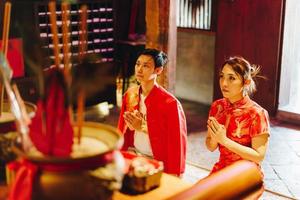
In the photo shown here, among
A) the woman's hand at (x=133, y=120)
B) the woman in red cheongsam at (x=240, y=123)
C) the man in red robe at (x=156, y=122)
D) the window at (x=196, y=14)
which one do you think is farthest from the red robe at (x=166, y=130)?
the window at (x=196, y=14)

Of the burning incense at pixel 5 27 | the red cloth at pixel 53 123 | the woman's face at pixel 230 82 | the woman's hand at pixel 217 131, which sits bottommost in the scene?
the woman's hand at pixel 217 131

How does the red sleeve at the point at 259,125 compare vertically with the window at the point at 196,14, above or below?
below

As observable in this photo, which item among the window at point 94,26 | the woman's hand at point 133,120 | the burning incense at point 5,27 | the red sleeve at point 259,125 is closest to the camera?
the burning incense at point 5,27

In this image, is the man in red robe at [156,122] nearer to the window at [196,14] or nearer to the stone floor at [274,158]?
the stone floor at [274,158]

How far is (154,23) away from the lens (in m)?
7.92

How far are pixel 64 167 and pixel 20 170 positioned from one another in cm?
25

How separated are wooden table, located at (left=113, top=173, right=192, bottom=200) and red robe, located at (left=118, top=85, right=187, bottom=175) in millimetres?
1682

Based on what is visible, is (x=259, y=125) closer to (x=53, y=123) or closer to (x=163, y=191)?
(x=163, y=191)

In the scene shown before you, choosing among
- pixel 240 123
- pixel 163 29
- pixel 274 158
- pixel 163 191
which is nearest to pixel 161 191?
pixel 163 191

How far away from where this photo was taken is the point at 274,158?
303 inches

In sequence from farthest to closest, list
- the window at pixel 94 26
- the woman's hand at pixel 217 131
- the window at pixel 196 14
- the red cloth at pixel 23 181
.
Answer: the window at pixel 196 14, the window at pixel 94 26, the woman's hand at pixel 217 131, the red cloth at pixel 23 181

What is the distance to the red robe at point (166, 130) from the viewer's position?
187 inches

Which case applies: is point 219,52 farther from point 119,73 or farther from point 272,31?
point 119,73

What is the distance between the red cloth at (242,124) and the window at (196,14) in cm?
615
